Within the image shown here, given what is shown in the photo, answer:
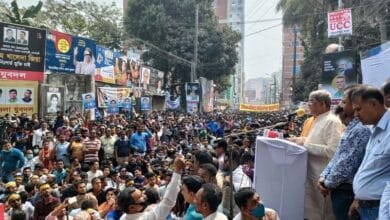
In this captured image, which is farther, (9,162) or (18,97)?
(18,97)

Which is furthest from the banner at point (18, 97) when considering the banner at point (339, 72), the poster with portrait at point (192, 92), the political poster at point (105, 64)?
the poster with portrait at point (192, 92)

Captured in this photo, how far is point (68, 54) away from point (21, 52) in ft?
10.9

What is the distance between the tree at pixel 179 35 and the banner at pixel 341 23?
794 inches

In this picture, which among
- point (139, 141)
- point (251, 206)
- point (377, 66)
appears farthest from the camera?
point (139, 141)

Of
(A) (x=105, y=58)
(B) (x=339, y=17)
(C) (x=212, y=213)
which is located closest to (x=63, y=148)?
(C) (x=212, y=213)

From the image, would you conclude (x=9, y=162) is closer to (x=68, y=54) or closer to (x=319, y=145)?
(x=319, y=145)

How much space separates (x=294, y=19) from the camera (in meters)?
31.5

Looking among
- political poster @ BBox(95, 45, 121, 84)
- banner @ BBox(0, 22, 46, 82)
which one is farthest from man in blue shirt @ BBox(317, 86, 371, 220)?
political poster @ BBox(95, 45, 121, 84)

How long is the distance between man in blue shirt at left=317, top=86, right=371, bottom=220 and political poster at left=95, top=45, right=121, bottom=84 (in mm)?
18935

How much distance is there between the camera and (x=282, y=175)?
3861 millimetres

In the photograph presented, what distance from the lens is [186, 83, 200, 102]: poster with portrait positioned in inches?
1017

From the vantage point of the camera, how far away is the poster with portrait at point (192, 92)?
2583 cm

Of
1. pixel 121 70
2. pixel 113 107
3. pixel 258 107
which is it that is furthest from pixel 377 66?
pixel 258 107

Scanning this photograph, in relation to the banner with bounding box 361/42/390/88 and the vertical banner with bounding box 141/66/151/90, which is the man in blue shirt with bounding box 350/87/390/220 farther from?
the vertical banner with bounding box 141/66/151/90
